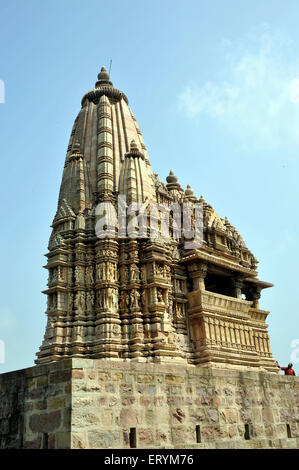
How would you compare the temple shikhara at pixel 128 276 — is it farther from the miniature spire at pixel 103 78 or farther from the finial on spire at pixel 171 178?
the finial on spire at pixel 171 178

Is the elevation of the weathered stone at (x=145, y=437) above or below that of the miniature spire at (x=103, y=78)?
below

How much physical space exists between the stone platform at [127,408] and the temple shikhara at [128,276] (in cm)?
923

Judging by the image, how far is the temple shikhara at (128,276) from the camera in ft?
58.9

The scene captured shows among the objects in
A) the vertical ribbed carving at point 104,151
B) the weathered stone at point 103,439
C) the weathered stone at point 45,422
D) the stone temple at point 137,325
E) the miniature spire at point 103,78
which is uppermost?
the miniature spire at point 103,78

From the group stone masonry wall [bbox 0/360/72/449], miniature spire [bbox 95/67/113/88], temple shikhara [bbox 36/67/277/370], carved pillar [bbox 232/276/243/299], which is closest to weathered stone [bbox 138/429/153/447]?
stone masonry wall [bbox 0/360/72/449]

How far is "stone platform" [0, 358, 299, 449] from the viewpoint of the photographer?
20.5 ft

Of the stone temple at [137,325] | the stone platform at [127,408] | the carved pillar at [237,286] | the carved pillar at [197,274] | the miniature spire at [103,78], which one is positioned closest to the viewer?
the stone platform at [127,408]

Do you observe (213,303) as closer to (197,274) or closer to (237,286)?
(197,274)

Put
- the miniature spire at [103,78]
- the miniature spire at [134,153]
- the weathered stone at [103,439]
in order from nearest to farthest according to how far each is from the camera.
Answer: the weathered stone at [103,439]
the miniature spire at [134,153]
the miniature spire at [103,78]

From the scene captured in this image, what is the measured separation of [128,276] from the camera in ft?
63.5

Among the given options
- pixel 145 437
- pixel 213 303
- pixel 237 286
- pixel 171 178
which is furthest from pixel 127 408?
pixel 171 178

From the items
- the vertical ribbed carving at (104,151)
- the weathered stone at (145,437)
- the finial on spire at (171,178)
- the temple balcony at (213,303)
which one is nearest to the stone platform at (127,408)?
the weathered stone at (145,437)

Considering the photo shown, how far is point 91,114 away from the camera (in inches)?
950
